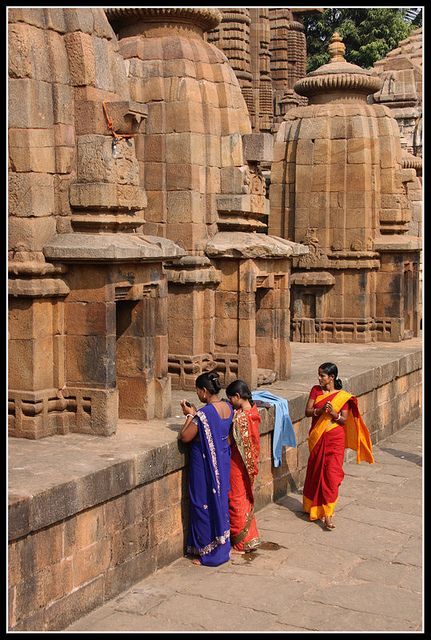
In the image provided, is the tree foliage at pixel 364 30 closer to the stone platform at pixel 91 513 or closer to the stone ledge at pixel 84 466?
the stone ledge at pixel 84 466

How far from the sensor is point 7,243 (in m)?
8.11

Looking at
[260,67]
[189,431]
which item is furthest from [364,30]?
[189,431]

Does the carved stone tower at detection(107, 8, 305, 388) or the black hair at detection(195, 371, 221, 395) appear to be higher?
the carved stone tower at detection(107, 8, 305, 388)

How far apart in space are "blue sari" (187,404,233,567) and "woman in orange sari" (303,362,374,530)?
126cm

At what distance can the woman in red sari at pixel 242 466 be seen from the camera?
8.26 meters

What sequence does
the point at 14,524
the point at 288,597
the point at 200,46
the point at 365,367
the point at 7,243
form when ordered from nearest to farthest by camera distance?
the point at 14,524, the point at 288,597, the point at 7,243, the point at 200,46, the point at 365,367

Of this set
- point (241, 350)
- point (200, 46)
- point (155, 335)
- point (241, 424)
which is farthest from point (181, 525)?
point (200, 46)

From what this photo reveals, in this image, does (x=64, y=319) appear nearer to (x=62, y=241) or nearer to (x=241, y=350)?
(x=62, y=241)

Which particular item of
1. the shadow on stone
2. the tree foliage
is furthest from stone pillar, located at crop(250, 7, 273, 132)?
the tree foliage

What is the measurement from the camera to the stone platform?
646 centimetres

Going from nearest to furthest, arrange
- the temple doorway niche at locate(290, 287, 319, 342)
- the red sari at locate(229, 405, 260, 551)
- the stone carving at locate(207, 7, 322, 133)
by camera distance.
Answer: the red sari at locate(229, 405, 260, 551)
the temple doorway niche at locate(290, 287, 319, 342)
the stone carving at locate(207, 7, 322, 133)

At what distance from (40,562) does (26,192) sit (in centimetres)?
318

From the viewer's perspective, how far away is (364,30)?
35.3 metres

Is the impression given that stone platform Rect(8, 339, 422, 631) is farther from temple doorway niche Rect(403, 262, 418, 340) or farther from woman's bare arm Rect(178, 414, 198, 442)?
temple doorway niche Rect(403, 262, 418, 340)
